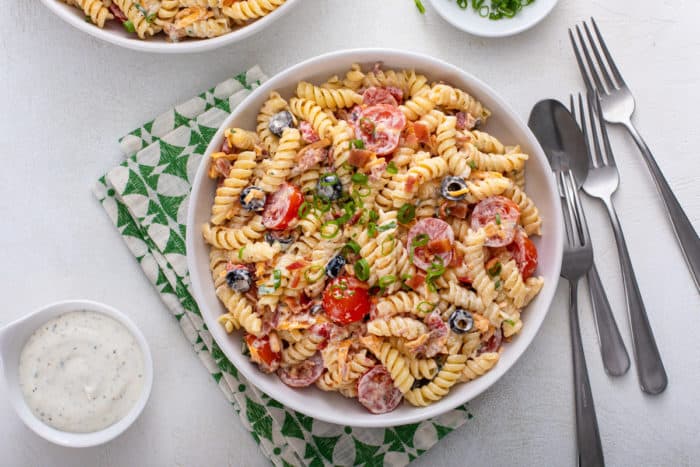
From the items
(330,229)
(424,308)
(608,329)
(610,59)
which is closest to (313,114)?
(330,229)

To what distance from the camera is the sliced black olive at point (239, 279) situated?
3.26 metres

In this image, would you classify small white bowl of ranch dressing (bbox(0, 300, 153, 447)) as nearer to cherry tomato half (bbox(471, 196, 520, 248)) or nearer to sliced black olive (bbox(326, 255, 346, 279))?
sliced black olive (bbox(326, 255, 346, 279))

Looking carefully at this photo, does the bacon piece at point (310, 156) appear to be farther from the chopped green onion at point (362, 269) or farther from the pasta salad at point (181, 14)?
the pasta salad at point (181, 14)

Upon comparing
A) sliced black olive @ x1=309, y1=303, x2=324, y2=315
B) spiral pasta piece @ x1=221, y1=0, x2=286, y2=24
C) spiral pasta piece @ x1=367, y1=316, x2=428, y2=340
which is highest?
spiral pasta piece @ x1=221, y1=0, x2=286, y2=24

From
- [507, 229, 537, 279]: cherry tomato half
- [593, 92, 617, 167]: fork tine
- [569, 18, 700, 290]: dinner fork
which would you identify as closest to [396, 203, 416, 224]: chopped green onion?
[507, 229, 537, 279]: cherry tomato half

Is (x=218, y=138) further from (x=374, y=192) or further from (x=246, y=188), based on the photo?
(x=374, y=192)

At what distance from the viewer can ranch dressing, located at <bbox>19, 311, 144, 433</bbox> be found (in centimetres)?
345

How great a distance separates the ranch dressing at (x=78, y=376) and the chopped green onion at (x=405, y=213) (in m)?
1.54

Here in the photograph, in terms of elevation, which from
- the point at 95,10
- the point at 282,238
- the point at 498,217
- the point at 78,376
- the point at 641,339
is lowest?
the point at 78,376

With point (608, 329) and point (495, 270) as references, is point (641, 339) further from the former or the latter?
point (495, 270)

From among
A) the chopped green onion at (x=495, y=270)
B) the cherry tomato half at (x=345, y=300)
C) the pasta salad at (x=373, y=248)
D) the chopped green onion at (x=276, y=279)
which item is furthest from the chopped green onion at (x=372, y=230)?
Result: the chopped green onion at (x=495, y=270)

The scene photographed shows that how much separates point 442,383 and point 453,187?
3.07ft

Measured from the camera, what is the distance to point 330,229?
329cm

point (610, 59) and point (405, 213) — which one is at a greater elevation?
point (610, 59)
